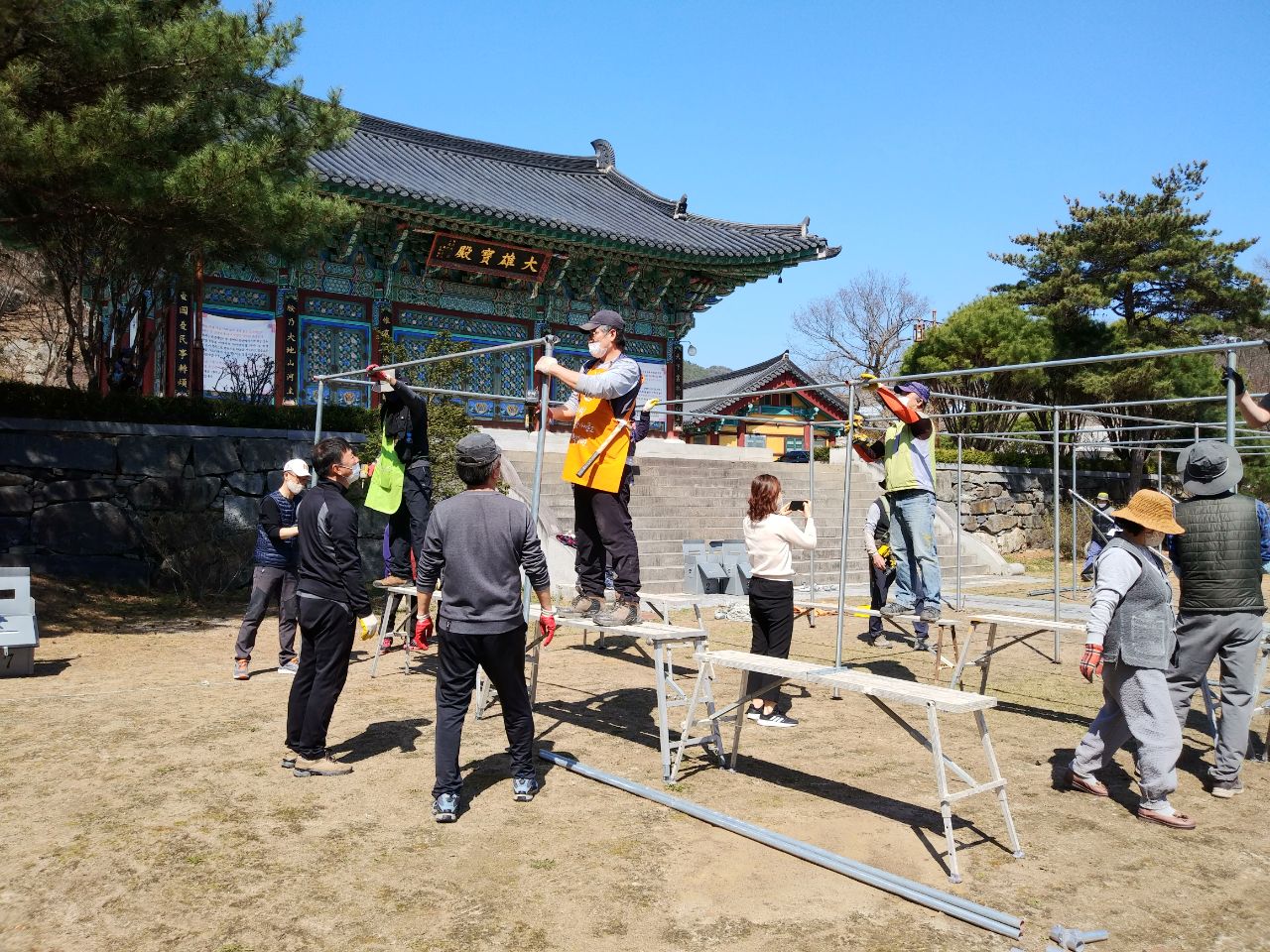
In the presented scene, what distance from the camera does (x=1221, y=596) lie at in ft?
15.4

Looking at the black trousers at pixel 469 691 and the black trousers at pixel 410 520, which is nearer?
the black trousers at pixel 469 691

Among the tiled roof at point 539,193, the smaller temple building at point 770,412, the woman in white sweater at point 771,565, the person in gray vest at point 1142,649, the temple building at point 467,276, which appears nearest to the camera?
the person in gray vest at point 1142,649

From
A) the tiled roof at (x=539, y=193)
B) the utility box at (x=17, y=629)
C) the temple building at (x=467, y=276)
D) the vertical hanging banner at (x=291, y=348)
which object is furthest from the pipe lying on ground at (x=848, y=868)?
the vertical hanging banner at (x=291, y=348)

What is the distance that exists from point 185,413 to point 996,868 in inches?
429

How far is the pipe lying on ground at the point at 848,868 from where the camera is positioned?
323 cm

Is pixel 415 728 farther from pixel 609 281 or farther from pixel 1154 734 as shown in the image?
pixel 609 281

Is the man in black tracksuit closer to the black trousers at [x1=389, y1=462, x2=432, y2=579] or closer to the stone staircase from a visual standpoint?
the black trousers at [x1=389, y1=462, x2=432, y2=579]

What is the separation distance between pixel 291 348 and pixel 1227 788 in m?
13.6

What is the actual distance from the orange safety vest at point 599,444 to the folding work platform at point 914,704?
1097 millimetres

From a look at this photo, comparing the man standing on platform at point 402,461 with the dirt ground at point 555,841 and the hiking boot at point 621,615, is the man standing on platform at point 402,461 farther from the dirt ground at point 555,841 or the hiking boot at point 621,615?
the hiking boot at point 621,615

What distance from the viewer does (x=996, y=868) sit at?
3.76 metres

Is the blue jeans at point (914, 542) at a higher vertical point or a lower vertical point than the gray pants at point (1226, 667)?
higher

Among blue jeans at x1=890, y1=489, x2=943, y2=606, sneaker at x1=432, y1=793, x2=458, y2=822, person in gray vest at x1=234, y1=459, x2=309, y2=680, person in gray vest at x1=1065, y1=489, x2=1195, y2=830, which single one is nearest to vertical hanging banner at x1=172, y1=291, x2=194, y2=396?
person in gray vest at x1=234, y1=459, x2=309, y2=680

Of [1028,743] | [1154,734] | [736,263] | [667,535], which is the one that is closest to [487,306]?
[736,263]
